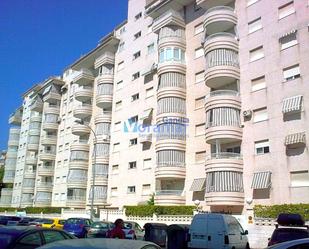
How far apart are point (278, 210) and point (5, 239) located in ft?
64.3

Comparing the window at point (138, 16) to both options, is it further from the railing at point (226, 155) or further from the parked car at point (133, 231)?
the parked car at point (133, 231)

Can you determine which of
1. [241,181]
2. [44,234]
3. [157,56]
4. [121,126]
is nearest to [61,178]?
[121,126]

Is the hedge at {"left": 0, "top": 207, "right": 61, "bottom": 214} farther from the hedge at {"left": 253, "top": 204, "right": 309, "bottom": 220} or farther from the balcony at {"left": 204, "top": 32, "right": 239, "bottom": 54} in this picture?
the hedge at {"left": 253, "top": 204, "right": 309, "bottom": 220}

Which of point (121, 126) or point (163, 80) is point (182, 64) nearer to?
point (163, 80)

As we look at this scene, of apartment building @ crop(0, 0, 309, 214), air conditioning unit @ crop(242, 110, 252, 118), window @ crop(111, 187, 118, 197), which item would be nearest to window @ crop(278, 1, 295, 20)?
apartment building @ crop(0, 0, 309, 214)

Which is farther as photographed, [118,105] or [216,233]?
[118,105]

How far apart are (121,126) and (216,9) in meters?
16.9

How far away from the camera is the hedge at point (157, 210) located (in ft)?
99.2

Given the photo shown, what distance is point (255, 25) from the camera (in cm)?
3069

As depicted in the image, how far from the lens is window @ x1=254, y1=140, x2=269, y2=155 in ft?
A: 91.1

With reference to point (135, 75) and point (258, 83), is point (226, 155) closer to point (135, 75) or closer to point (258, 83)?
point (258, 83)

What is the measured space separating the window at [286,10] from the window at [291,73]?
4108 millimetres

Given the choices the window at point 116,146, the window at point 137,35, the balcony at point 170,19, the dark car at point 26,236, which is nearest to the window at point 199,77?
the balcony at point 170,19

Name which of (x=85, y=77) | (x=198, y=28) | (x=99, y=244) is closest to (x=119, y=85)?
(x=85, y=77)
